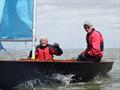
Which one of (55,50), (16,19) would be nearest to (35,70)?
(55,50)

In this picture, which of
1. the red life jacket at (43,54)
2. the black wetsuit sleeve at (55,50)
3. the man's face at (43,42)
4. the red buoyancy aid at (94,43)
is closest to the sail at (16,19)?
the man's face at (43,42)

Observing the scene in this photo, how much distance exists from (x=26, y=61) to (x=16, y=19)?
6.02 ft

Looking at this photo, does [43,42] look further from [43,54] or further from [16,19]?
[16,19]

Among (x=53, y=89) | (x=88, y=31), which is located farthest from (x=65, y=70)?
(x=88, y=31)

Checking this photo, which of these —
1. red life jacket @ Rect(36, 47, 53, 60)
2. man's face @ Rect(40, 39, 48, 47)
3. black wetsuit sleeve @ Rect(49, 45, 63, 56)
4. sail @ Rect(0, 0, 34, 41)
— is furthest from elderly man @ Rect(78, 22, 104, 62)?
sail @ Rect(0, 0, 34, 41)

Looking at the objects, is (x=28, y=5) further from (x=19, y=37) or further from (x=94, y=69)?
(x=94, y=69)

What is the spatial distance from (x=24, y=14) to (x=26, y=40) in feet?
2.49

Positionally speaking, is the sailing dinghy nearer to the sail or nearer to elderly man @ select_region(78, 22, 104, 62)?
→ the sail

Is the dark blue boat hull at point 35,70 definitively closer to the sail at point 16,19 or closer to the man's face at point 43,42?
the man's face at point 43,42

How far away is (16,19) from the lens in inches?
499

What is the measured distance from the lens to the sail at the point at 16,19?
1236 centimetres

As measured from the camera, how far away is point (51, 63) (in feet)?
38.2

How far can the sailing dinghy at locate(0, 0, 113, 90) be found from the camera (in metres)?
11.3

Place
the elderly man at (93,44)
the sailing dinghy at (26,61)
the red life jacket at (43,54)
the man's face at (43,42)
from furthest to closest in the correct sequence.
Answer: the elderly man at (93,44), the red life jacket at (43,54), the man's face at (43,42), the sailing dinghy at (26,61)
